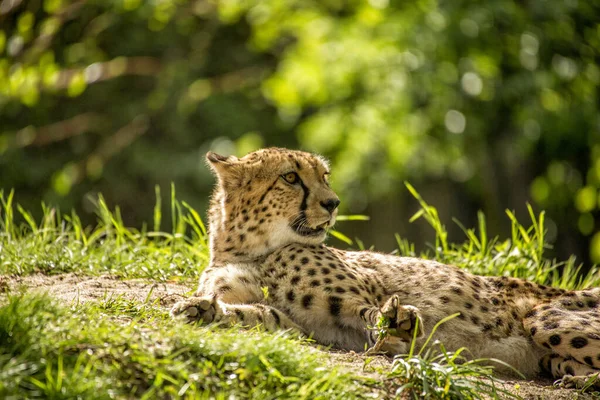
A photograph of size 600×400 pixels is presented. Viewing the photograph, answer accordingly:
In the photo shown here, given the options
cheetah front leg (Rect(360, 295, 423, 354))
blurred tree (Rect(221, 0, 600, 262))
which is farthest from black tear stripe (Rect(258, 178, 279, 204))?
blurred tree (Rect(221, 0, 600, 262))

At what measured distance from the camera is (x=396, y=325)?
3.65m

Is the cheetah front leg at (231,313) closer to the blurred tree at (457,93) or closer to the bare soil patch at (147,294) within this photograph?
the bare soil patch at (147,294)

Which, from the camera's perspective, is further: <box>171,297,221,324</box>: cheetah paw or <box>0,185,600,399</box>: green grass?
<box>171,297,221,324</box>: cheetah paw

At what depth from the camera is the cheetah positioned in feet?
12.9

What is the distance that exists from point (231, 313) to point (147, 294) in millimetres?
760

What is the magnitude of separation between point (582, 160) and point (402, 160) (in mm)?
2311

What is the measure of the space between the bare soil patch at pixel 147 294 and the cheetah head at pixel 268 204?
390mm

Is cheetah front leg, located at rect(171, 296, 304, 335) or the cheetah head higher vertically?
the cheetah head

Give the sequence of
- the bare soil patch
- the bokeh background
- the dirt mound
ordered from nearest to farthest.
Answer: the bare soil patch < the dirt mound < the bokeh background

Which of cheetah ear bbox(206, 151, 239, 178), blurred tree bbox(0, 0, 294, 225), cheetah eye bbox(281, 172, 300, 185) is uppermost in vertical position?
cheetah ear bbox(206, 151, 239, 178)

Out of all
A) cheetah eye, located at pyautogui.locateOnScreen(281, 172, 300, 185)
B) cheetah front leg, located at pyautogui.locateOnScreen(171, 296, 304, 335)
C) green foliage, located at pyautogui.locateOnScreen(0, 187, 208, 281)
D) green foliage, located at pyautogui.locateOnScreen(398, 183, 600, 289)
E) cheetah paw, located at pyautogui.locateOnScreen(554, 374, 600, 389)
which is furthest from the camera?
green foliage, located at pyautogui.locateOnScreen(398, 183, 600, 289)

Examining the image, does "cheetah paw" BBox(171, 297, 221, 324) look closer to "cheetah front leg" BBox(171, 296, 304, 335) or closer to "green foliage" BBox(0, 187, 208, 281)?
"cheetah front leg" BBox(171, 296, 304, 335)

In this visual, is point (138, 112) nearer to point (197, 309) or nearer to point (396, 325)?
point (197, 309)

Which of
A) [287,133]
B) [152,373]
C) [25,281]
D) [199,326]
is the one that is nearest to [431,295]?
[199,326]
